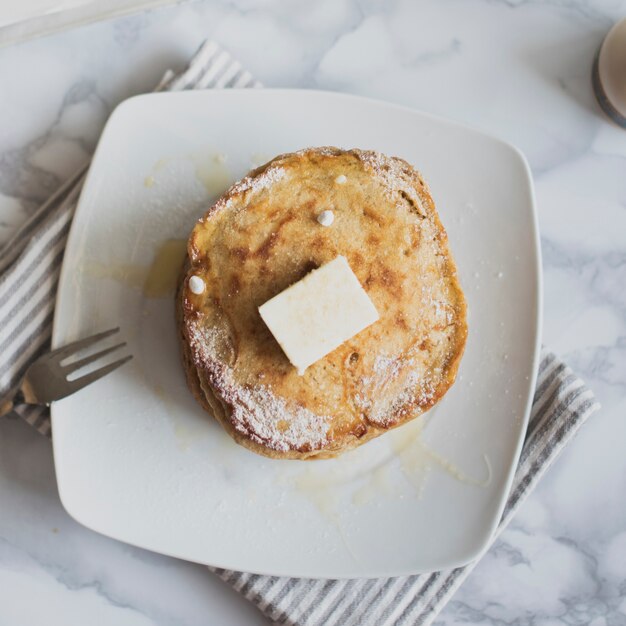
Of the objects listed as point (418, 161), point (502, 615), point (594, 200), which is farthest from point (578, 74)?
point (502, 615)

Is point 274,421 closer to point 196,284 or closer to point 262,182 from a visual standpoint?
point 196,284

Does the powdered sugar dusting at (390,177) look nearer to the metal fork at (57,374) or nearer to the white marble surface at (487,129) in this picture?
the white marble surface at (487,129)

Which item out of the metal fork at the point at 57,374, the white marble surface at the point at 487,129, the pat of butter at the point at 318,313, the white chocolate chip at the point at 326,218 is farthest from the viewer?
the white marble surface at the point at 487,129

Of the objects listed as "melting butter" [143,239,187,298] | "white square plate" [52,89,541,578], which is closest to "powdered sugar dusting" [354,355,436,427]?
"white square plate" [52,89,541,578]

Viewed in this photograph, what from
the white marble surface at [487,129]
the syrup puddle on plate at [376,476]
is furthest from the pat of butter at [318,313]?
the white marble surface at [487,129]

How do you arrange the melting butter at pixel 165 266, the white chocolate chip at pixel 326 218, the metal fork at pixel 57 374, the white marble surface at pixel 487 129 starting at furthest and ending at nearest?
the white marble surface at pixel 487 129, the melting butter at pixel 165 266, the metal fork at pixel 57 374, the white chocolate chip at pixel 326 218

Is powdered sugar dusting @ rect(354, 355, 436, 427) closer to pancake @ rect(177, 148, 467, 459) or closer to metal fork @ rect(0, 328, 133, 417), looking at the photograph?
pancake @ rect(177, 148, 467, 459)
